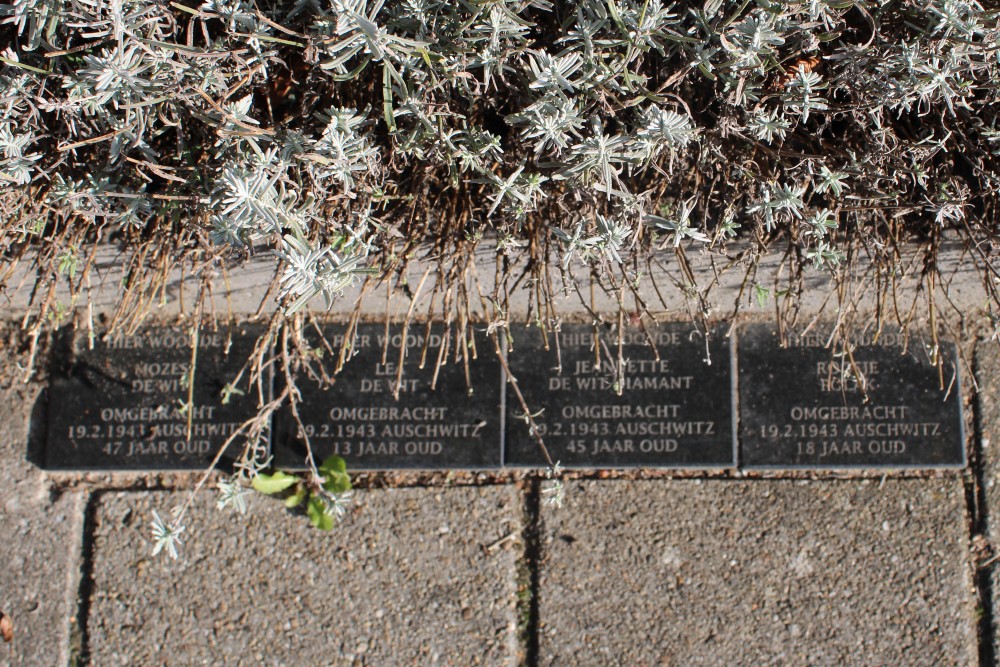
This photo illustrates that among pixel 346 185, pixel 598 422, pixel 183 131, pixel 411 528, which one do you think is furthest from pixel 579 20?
pixel 411 528

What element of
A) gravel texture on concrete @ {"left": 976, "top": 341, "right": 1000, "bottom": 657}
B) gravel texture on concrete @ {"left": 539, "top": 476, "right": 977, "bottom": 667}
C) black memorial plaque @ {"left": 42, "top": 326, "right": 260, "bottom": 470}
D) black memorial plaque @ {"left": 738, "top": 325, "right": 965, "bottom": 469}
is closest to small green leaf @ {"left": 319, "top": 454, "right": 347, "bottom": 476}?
black memorial plaque @ {"left": 42, "top": 326, "right": 260, "bottom": 470}

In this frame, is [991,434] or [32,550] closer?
[991,434]

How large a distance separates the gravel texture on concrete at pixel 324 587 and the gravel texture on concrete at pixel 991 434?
1637 millimetres

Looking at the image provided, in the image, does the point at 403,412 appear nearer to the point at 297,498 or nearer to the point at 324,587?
the point at 297,498

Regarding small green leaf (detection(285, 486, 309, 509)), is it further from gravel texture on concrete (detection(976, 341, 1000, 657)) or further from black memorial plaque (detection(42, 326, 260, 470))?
gravel texture on concrete (detection(976, 341, 1000, 657))

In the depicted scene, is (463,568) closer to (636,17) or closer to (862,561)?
(862,561)

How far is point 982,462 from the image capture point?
2.79 m

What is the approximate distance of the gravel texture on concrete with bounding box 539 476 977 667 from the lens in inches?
108

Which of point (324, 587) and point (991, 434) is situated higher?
point (991, 434)

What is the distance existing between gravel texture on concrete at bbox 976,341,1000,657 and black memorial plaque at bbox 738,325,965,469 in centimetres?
11

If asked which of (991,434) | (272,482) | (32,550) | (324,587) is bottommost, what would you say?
(324,587)

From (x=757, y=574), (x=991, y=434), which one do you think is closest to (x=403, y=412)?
(x=757, y=574)

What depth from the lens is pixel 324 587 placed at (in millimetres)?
2871

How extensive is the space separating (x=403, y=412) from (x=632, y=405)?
814 mm
